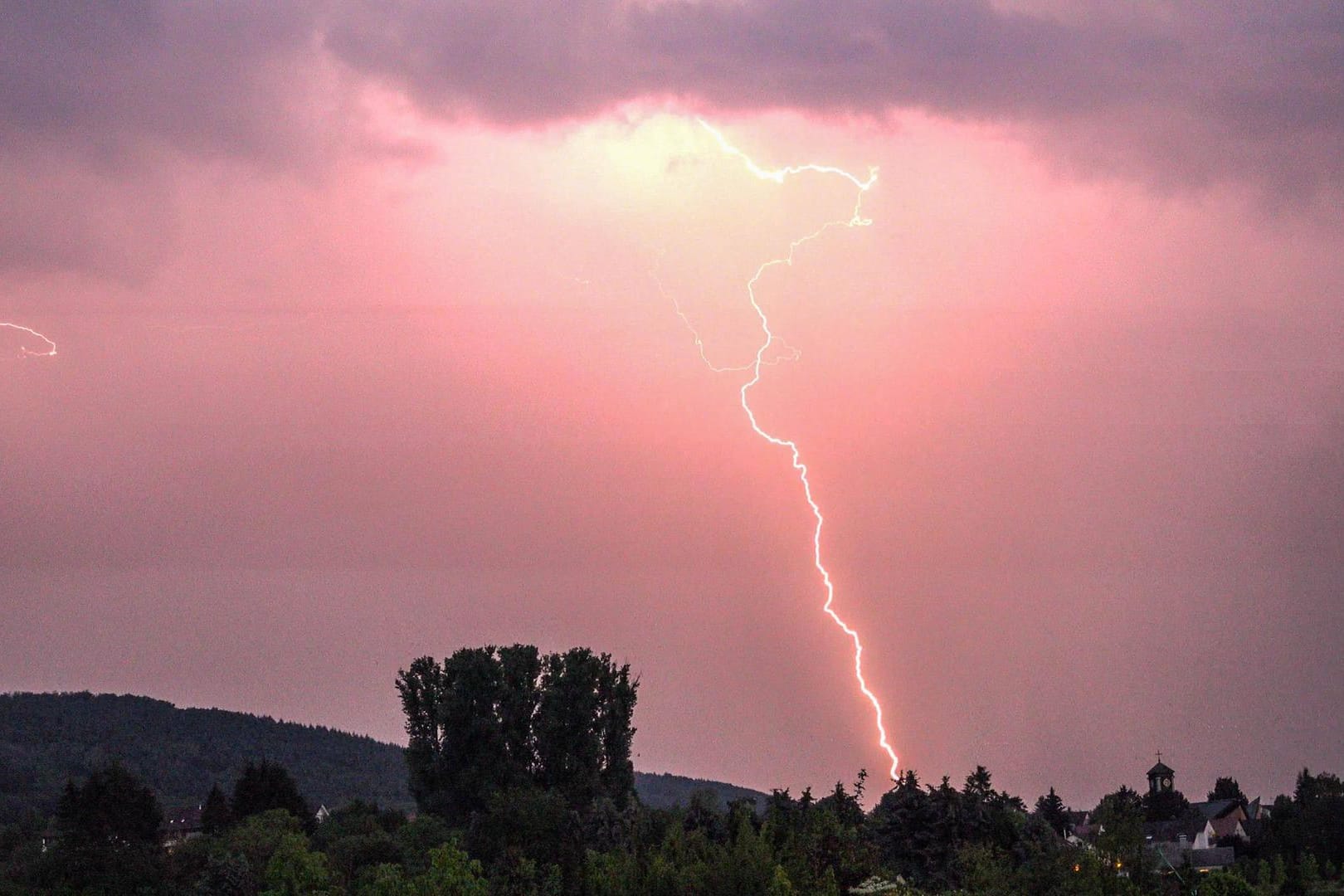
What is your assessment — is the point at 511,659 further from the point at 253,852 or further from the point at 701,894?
the point at 701,894

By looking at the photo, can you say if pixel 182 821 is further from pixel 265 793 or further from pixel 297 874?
pixel 297 874

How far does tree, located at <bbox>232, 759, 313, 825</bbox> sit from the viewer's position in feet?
250

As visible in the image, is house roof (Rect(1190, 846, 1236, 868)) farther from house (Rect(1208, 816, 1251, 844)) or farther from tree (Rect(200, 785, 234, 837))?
tree (Rect(200, 785, 234, 837))

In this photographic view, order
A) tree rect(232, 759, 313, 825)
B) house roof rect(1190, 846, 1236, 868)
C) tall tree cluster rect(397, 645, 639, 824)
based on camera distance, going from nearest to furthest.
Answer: tall tree cluster rect(397, 645, 639, 824)
tree rect(232, 759, 313, 825)
house roof rect(1190, 846, 1236, 868)

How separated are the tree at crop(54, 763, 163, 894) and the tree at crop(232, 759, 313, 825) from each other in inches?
565

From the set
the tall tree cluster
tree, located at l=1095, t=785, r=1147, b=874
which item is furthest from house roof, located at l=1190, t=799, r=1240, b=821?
tree, located at l=1095, t=785, r=1147, b=874

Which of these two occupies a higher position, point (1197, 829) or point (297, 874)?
point (1197, 829)

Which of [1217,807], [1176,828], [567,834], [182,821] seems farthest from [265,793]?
[1217,807]

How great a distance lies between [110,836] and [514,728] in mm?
16468

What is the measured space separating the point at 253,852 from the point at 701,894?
2012 centimetres

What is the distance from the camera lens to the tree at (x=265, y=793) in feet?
250

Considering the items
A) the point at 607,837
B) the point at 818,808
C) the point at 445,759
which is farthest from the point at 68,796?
the point at 818,808

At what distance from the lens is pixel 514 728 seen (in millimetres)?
69812

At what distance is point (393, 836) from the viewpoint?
58469mm
